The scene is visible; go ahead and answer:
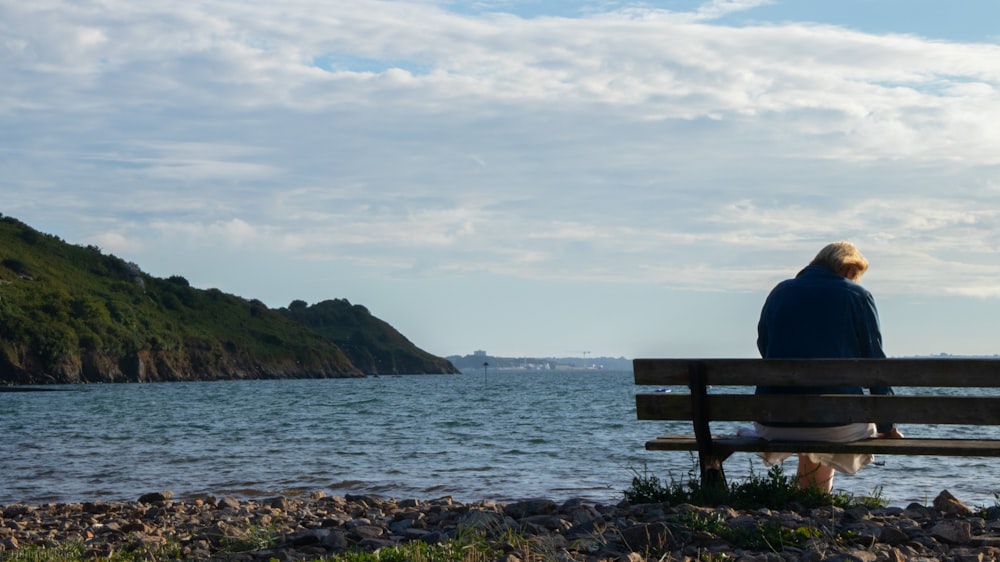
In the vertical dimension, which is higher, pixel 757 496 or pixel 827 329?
pixel 827 329

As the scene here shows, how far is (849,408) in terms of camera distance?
6832 millimetres

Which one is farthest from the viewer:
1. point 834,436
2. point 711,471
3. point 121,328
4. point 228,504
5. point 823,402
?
point 121,328

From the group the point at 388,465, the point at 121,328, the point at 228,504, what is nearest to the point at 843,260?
the point at 228,504

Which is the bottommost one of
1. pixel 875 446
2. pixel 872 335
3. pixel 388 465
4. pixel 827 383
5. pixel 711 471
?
pixel 388 465

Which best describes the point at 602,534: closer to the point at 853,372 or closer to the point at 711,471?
the point at 711,471

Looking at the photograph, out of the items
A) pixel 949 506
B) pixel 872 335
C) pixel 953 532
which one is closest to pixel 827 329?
pixel 872 335

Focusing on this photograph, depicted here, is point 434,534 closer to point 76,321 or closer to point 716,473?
point 716,473

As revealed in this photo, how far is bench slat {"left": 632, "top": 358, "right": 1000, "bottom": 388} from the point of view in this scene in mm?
6492

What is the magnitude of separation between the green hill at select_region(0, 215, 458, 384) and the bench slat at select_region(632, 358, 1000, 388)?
385ft

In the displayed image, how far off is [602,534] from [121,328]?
13855 cm

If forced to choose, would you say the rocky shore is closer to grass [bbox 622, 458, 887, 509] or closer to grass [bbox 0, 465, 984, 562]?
grass [bbox 0, 465, 984, 562]

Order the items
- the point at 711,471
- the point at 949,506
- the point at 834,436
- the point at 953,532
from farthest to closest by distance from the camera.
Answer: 1. the point at 711,471
2. the point at 949,506
3. the point at 834,436
4. the point at 953,532

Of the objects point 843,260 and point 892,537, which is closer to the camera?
point 892,537

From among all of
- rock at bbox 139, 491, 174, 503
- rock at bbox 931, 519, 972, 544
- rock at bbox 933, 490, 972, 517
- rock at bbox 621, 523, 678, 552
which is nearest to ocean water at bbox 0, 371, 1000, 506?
rock at bbox 933, 490, 972, 517
